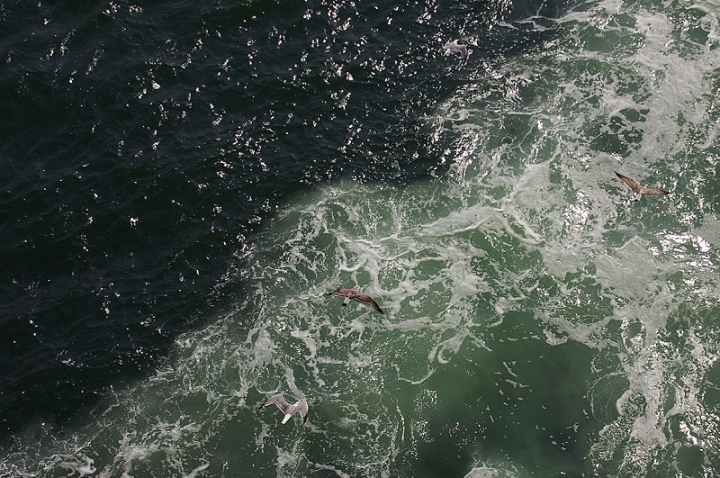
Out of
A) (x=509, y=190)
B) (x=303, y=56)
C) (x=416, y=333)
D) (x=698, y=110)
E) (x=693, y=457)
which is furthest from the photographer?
(x=303, y=56)

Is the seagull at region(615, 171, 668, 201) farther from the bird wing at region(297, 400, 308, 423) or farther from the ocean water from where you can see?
the bird wing at region(297, 400, 308, 423)

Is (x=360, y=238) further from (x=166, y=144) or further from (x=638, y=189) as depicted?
(x=638, y=189)

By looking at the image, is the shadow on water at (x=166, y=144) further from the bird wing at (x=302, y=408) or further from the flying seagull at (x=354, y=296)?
the bird wing at (x=302, y=408)

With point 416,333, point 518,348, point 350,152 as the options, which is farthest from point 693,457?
point 350,152

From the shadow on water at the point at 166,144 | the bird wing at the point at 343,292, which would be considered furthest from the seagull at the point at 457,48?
the bird wing at the point at 343,292

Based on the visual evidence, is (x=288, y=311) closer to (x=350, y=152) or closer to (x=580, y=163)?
(x=350, y=152)

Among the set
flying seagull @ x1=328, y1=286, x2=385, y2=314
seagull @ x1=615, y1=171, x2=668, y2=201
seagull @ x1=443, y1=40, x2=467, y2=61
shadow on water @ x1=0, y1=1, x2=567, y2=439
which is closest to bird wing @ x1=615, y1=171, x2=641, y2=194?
seagull @ x1=615, y1=171, x2=668, y2=201
